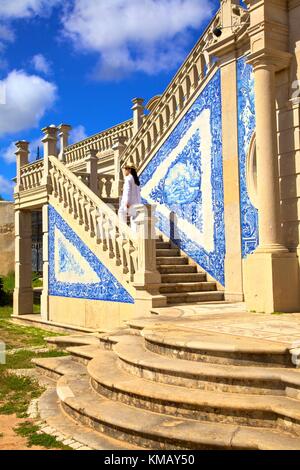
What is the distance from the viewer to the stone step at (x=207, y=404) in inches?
146

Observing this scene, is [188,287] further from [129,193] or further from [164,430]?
[164,430]

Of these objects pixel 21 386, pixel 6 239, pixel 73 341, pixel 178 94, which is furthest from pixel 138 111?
pixel 21 386

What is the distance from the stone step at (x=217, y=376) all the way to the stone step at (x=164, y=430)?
365 millimetres

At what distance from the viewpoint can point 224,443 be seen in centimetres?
353

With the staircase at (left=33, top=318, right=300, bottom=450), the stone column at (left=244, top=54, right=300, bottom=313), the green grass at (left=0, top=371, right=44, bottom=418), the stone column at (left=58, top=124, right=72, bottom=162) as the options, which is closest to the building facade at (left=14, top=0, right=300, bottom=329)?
the stone column at (left=244, top=54, right=300, bottom=313)

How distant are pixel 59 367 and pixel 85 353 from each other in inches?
14.4

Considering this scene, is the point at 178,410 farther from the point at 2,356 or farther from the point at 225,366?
the point at 2,356

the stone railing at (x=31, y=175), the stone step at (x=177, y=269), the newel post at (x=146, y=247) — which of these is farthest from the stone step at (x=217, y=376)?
the stone railing at (x=31, y=175)

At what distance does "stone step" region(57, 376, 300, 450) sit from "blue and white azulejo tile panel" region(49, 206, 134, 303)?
14.1 feet

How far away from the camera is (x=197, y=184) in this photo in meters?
10.2

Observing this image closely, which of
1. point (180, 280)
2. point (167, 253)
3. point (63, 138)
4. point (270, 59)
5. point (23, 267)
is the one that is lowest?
point (180, 280)
